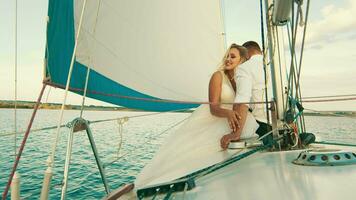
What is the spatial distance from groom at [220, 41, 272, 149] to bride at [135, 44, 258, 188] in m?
0.07

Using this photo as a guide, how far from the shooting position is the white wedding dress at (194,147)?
192 cm

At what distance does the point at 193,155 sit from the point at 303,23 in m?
1.26

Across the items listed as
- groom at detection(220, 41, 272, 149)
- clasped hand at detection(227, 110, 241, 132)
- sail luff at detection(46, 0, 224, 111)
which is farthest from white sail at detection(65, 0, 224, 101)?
clasped hand at detection(227, 110, 241, 132)

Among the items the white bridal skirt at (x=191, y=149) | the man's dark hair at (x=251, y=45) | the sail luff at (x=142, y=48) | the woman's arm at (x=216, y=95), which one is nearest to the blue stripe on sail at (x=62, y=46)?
the sail luff at (x=142, y=48)

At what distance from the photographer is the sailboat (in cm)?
141

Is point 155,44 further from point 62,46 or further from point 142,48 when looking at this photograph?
point 62,46

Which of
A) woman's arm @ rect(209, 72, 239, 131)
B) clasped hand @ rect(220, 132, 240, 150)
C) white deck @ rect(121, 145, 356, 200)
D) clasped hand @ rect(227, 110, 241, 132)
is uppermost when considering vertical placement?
woman's arm @ rect(209, 72, 239, 131)

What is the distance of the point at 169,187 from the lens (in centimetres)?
142

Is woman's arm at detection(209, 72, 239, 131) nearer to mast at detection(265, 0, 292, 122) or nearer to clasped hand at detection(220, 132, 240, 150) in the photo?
clasped hand at detection(220, 132, 240, 150)

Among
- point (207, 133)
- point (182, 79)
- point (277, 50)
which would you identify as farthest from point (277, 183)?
point (182, 79)

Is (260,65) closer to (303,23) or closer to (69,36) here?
(303,23)

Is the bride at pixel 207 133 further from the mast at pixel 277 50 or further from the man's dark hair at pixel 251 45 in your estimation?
the man's dark hair at pixel 251 45

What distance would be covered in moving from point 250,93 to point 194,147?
0.68m

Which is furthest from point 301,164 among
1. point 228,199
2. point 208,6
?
point 208,6
